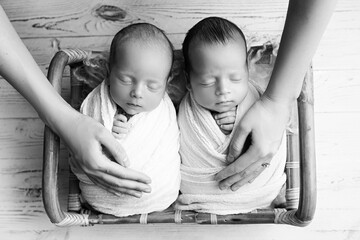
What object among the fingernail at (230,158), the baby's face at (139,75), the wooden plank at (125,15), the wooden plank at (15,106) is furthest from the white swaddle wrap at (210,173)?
the wooden plank at (15,106)

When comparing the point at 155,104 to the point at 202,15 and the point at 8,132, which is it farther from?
the point at 8,132

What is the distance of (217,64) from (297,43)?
0.18m

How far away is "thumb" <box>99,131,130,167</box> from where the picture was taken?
1014 mm

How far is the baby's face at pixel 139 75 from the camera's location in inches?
40.6

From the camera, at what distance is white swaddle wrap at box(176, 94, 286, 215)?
3.50 ft

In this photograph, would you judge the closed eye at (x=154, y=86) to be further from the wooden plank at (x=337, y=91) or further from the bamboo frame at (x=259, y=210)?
the wooden plank at (x=337, y=91)

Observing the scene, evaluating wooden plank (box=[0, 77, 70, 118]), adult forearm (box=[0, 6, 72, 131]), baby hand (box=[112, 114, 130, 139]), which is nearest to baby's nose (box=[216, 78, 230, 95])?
baby hand (box=[112, 114, 130, 139])

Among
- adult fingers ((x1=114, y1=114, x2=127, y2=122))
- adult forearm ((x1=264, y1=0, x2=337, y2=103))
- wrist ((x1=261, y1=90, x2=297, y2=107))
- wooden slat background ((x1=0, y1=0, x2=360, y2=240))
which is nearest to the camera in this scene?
adult forearm ((x1=264, y1=0, x2=337, y2=103))

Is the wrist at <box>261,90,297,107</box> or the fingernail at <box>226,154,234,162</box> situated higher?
the wrist at <box>261,90,297,107</box>

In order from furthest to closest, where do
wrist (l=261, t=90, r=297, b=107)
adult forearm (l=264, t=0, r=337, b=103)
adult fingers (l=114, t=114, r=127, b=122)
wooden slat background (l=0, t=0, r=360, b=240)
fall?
wooden slat background (l=0, t=0, r=360, b=240) < adult fingers (l=114, t=114, r=127, b=122) < wrist (l=261, t=90, r=297, b=107) < adult forearm (l=264, t=0, r=337, b=103)

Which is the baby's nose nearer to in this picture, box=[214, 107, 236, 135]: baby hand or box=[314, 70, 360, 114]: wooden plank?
box=[214, 107, 236, 135]: baby hand

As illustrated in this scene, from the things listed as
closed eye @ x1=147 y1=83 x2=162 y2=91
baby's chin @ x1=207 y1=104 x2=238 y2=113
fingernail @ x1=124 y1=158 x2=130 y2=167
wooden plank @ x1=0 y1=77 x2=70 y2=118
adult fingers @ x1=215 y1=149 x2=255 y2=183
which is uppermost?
closed eye @ x1=147 y1=83 x2=162 y2=91

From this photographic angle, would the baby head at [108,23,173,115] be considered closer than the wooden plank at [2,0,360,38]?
Yes

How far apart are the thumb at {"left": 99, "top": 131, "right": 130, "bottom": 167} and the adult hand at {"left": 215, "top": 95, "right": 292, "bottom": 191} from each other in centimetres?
23
